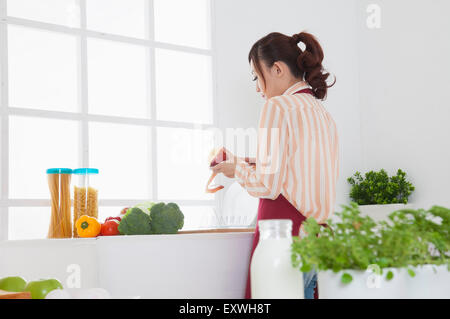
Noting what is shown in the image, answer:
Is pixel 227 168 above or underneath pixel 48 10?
underneath

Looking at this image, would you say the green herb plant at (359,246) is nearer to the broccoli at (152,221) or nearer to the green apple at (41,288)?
the green apple at (41,288)

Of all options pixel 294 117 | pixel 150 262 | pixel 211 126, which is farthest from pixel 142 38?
pixel 150 262

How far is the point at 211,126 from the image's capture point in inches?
122

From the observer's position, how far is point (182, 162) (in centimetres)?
301

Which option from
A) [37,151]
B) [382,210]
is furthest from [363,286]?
[382,210]

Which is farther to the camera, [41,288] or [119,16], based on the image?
[119,16]

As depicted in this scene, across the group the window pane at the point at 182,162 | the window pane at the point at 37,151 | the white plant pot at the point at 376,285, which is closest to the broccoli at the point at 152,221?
the white plant pot at the point at 376,285

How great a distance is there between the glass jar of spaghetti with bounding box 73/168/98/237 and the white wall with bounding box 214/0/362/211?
3.79 ft

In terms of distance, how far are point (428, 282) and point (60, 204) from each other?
1.49 m

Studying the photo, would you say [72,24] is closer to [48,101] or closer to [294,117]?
[48,101]

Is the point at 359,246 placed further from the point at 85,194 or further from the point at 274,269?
the point at 85,194

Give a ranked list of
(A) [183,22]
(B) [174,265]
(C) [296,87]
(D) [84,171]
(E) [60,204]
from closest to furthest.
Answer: (B) [174,265]
(C) [296,87]
(E) [60,204]
(D) [84,171]
(A) [183,22]

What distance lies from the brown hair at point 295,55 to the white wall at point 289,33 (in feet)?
4.82

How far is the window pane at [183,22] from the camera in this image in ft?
10.1
